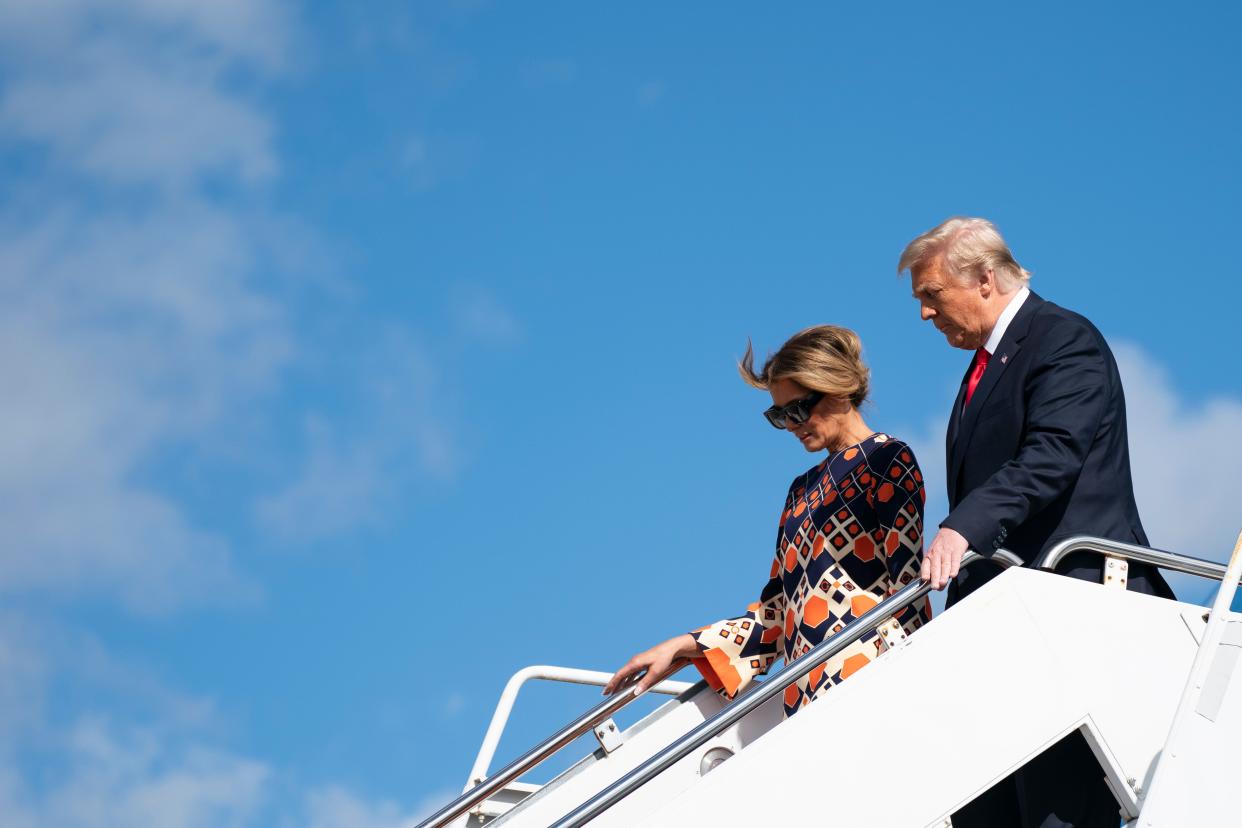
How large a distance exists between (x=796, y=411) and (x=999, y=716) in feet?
4.60

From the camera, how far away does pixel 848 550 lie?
450cm

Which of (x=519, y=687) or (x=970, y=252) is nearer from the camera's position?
(x=970, y=252)

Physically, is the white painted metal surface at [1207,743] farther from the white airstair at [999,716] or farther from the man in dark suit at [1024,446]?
the man in dark suit at [1024,446]

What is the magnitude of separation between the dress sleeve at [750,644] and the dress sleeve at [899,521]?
520mm

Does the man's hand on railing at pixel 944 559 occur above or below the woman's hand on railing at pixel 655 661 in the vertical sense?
below

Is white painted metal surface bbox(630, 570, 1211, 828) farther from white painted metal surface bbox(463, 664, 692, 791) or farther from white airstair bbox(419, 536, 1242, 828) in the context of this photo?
white painted metal surface bbox(463, 664, 692, 791)

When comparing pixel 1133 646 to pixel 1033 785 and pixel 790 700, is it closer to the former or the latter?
pixel 1033 785

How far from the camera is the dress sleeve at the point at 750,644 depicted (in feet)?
16.1

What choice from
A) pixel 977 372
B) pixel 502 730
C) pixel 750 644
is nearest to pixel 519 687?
pixel 502 730

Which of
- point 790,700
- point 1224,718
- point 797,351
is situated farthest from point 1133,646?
point 797,351

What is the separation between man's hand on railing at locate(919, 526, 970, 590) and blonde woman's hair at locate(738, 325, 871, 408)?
97cm

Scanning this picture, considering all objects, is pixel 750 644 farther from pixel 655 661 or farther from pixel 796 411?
pixel 796 411

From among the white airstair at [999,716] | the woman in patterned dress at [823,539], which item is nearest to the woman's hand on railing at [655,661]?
the woman in patterned dress at [823,539]

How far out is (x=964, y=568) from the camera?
4195 mm
